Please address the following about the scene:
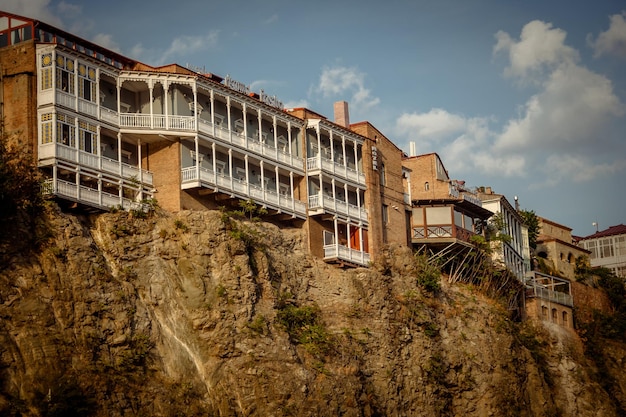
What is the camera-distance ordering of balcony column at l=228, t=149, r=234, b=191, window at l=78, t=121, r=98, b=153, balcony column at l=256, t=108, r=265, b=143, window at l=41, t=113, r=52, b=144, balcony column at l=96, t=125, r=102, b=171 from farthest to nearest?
1. balcony column at l=256, t=108, r=265, b=143
2. balcony column at l=228, t=149, r=234, b=191
3. balcony column at l=96, t=125, r=102, b=171
4. window at l=78, t=121, r=98, b=153
5. window at l=41, t=113, r=52, b=144

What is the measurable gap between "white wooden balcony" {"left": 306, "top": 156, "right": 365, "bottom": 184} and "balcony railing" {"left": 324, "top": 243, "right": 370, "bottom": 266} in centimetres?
484

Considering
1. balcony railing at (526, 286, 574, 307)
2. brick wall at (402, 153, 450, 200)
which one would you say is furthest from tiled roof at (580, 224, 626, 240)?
brick wall at (402, 153, 450, 200)

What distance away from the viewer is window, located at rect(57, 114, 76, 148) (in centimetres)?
5922

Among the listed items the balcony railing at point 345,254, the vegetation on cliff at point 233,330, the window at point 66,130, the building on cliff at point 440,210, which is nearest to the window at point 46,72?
the window at point 66,130

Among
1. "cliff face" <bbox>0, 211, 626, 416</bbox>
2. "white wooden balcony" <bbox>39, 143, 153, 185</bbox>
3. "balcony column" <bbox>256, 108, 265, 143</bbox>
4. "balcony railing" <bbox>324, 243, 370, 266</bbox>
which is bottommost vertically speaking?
"cliff face" <bbox>0, 211, 626, 416</bbox>

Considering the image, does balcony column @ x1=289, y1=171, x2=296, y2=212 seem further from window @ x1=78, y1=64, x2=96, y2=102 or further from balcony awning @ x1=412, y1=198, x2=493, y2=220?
window @ x1=78, y1=64, x2=96, y2=102

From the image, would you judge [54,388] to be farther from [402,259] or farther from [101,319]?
[402,259]

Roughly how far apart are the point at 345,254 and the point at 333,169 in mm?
5946

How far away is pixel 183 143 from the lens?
2579 inches

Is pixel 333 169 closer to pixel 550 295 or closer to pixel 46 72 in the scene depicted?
pixel 46 72

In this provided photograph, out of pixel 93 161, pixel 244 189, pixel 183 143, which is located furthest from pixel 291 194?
pixel 93 161

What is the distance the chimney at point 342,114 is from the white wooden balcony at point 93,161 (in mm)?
19881

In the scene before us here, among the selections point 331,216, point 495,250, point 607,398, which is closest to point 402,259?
point 331,216

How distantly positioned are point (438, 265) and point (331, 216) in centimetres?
1180
